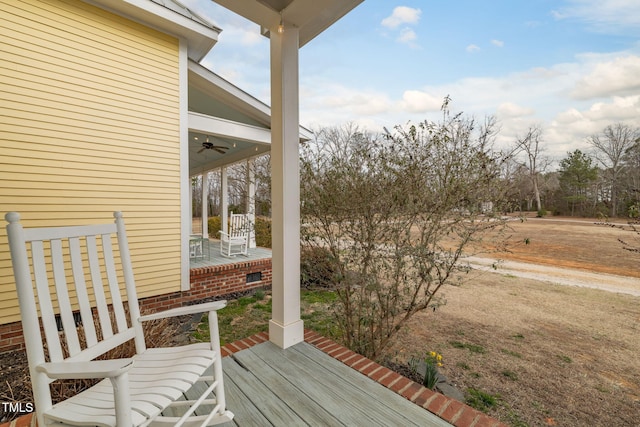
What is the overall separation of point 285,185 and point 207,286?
10.9 feet

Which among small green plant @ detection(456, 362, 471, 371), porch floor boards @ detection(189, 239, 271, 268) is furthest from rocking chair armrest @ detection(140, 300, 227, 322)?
porch floor boards @ detection(189, 239, 271, 268)

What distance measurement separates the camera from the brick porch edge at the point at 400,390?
56.8 inches

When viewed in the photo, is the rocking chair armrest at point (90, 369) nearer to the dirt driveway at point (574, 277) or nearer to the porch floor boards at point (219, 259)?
the porch floor boards at point (219, 259)

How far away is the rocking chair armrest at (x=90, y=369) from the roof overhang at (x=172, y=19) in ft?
14.4

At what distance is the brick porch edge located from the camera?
56.8 inches

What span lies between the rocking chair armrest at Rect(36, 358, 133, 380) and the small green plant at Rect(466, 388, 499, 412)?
2.61 metres

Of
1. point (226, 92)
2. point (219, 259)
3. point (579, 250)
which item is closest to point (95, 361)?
point (219, 259)

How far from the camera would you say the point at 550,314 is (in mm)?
4320

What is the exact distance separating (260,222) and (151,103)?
3285 mm

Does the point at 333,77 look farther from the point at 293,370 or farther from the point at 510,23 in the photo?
the point at 293,370

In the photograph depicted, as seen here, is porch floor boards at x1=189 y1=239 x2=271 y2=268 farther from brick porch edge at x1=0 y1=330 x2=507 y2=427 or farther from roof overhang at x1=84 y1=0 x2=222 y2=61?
roof overhang at x1=84 y1=0 x2=222 y2=61

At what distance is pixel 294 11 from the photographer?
203 centimetres

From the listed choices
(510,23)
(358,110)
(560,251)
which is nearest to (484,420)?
(510,23)

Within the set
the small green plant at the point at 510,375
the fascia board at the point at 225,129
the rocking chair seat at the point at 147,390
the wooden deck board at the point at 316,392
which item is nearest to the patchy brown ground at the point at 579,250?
the small green plant at the point at 510,375
